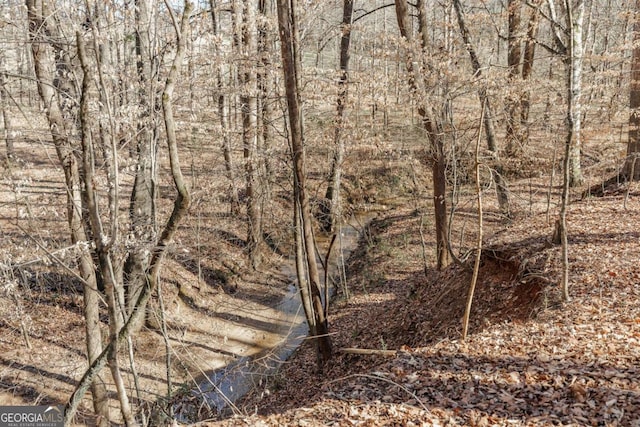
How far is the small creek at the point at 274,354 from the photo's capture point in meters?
9.23

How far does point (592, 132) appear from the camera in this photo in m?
13.8

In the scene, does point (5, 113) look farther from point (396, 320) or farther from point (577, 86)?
point (577, 86)

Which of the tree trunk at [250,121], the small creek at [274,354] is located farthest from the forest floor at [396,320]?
the tree trunk at [250,121]

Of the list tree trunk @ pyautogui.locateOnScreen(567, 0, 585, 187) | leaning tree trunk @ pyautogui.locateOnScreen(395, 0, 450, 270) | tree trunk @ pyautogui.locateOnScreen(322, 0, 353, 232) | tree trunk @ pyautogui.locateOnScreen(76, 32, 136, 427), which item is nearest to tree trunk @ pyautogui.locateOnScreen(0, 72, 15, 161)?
tree trunk @ pyautogui.locateOnScreen(76, 32, 136, 427)

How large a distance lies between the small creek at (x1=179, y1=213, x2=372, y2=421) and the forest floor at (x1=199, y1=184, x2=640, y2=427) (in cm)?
62

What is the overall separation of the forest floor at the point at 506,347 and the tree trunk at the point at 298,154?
1.11 meters

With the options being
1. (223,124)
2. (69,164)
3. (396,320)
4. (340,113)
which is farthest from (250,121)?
(396,320)

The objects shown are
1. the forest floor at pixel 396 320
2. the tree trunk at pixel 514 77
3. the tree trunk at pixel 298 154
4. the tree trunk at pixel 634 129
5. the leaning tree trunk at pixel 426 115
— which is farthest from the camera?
the tree trunk at pixel 514 77

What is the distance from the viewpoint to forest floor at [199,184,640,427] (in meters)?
4.98

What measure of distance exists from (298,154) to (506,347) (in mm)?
4251

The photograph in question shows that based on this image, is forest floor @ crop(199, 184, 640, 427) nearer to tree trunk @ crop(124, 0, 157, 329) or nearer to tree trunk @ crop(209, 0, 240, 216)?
tree trunk @ crop(124, 0, 157, 329)

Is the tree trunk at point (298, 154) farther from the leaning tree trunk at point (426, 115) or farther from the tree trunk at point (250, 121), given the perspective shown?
the tree trunk at point (250, 121)

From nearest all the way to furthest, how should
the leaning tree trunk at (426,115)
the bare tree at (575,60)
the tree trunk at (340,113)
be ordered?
the bare tree at (575,60), the leaning tree trunk at (426,115), the tree trunk at (340,113)

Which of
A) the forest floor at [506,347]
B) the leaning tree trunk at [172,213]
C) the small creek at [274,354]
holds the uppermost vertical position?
the leaning tree trunk at [172,213]
